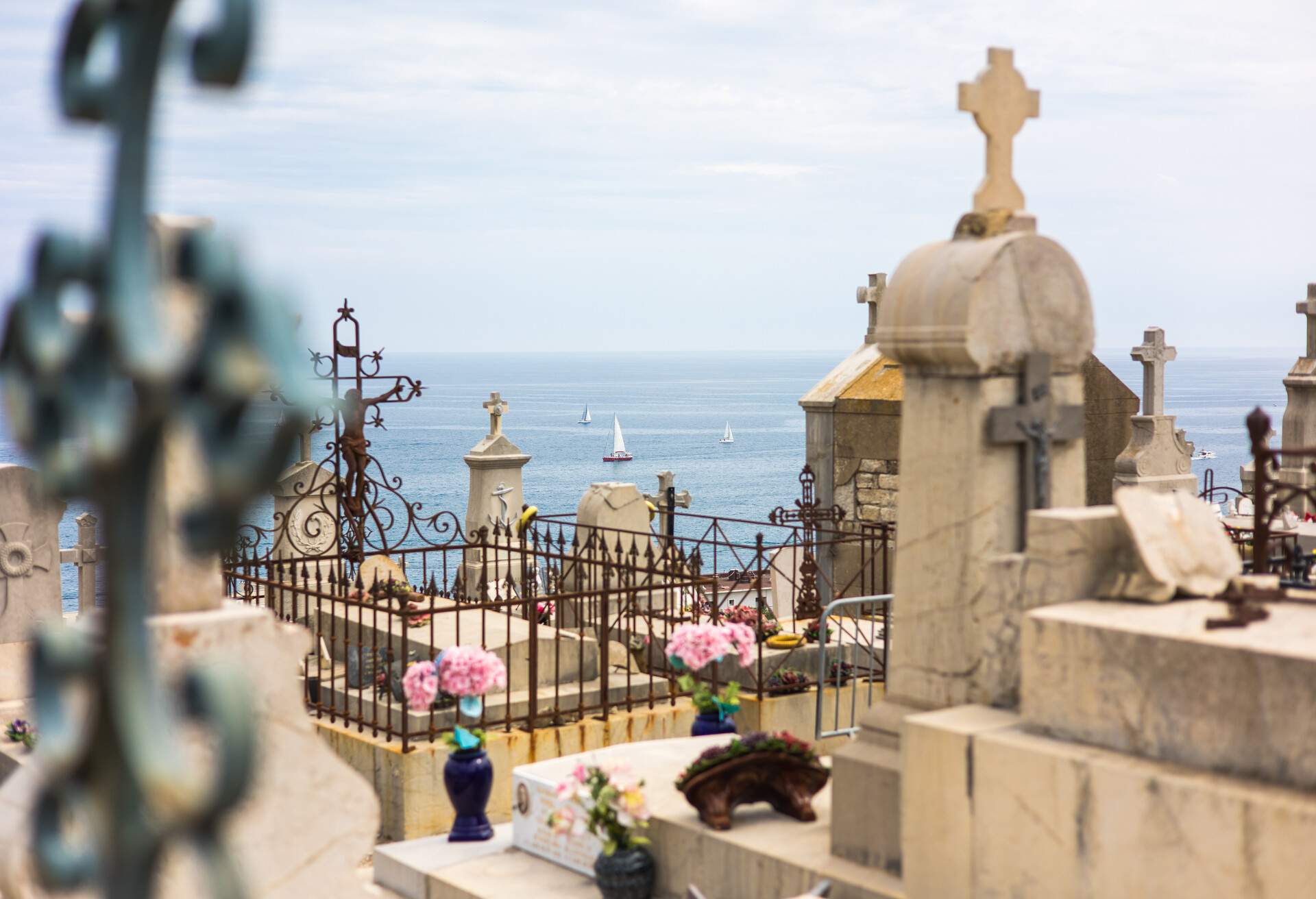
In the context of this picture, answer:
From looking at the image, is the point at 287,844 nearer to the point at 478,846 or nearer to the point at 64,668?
the point at 64,668

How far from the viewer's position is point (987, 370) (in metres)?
6.66

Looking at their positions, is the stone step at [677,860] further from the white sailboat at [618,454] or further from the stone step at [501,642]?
the white sailboat at [618,454]

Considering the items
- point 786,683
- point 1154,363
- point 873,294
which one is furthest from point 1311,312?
point 786,683

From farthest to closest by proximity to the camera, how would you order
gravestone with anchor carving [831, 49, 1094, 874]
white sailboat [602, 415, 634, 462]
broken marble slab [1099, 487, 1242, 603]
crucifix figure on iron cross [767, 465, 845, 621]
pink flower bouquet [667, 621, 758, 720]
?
white sailboat [602, 415, 634, 462] → crucifix figure on iron cross [767, 465, 845, 621] → pink flower bouquet [667, 621, 758, 720] → gravestone with anchor carving [831, 49, 1094, 874] → broken marble slab [1099, 487, 1242, 603]

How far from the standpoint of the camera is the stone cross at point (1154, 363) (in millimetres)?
18328

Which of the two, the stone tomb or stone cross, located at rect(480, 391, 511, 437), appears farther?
stone cross, located at rect(480, 391, 511, 437)

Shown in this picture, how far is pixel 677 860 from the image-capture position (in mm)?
7414

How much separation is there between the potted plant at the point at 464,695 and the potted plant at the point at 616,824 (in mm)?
901

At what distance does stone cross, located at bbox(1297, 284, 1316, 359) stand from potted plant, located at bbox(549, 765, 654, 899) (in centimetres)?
1414

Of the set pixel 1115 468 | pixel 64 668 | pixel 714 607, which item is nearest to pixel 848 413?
pixel 1115 468

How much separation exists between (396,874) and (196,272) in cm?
719

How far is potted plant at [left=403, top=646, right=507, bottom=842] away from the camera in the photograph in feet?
27.2

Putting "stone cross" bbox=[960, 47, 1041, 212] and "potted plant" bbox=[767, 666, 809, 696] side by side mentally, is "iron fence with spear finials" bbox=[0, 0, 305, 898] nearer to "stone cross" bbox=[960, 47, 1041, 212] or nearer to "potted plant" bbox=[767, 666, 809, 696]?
"stone cross" bbox=[960, 47, 1041, 212]

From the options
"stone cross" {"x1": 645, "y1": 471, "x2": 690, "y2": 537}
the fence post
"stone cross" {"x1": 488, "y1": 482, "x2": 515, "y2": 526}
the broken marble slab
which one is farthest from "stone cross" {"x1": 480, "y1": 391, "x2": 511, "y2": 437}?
the broken marble slab
